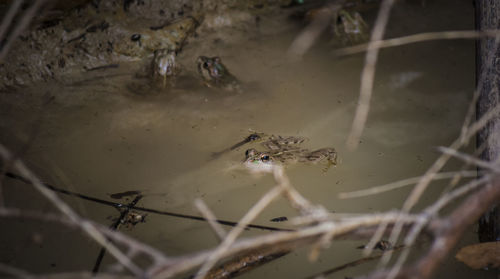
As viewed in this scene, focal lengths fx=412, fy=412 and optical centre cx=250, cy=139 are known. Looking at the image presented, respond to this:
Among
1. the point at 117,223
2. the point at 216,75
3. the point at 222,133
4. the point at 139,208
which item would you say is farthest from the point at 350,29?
the point at 117,223

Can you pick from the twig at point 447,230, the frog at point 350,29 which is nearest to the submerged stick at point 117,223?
the twig at point 447,230

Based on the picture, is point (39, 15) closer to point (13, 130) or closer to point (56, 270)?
point (13, 130)

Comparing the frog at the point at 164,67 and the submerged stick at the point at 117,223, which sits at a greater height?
the frog at the point at 164,67

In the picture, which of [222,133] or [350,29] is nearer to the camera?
[222,133]

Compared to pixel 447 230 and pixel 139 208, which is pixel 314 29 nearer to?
pixel 139 208

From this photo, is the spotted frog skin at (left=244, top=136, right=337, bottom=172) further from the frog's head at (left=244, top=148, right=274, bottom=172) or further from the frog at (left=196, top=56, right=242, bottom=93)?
the frog at (left=196, top=56, right=242, bottom=93)

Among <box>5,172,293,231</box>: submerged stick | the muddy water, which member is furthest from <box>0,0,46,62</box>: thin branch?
the muddy water

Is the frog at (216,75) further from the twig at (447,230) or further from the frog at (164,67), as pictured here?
the twig at (447,230)
